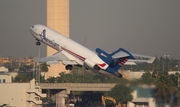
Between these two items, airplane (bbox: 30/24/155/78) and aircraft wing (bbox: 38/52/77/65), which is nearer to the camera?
airplane (bbox: 30/24/155/78)

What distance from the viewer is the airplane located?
11069cm

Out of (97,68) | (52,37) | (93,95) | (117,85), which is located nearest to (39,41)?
(52,37)

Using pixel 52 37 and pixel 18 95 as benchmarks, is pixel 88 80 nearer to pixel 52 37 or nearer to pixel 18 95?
pixel 18 95

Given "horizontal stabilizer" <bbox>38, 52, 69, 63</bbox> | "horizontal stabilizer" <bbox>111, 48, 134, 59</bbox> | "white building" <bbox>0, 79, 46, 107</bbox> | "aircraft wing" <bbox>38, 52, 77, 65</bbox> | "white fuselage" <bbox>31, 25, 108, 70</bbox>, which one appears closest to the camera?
"horizontal stabilizer" <bbox>111, 48, 134, 59</bbox>

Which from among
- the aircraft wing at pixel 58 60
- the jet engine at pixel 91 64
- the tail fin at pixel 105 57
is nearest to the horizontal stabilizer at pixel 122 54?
the tail fin at pixel 105 57

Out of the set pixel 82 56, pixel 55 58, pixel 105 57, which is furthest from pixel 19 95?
pixel 105 57

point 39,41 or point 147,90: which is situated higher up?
point 39,41

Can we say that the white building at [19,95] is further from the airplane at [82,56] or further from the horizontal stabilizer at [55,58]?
the horizontal stabilizer at [55,58]

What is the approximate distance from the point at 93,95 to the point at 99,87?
1477cm

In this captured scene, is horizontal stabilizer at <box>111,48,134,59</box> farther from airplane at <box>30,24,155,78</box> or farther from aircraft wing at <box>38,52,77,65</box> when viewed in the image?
aircraft wing at <box>38,52,77,65</box>

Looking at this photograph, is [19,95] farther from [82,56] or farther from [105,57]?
[105,57]

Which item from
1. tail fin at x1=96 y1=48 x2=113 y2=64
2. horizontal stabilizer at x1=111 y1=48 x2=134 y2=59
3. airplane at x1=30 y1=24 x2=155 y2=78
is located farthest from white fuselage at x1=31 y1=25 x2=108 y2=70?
horizontal stabilizer at x1=111 y1=48 x2=134 y2=59

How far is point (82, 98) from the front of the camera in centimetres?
18962

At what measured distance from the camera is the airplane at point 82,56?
110688mm
